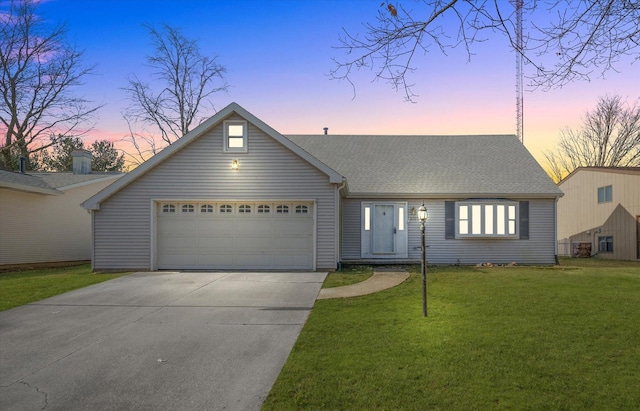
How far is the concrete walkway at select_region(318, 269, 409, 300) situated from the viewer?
9449 millimetres

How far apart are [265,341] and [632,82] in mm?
6047

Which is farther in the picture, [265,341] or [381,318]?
→ [381,318]

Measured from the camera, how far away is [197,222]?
1391 cm

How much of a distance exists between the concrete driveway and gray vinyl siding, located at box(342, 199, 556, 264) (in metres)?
6.96

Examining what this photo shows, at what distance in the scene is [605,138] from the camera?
3547cm

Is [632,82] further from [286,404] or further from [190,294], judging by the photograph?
[190,294]

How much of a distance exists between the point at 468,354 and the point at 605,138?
38627 millimetres

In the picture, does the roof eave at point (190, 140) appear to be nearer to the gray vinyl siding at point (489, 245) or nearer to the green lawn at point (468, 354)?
the gray vinyl siding at point (489, 245)

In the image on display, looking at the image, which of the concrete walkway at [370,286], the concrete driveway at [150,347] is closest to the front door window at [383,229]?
the concrete walkway at [370,286]

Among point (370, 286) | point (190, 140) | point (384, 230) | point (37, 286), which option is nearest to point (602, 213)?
point (384, 230)

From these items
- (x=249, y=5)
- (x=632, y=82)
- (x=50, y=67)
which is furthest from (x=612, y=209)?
(x=50, y=67)

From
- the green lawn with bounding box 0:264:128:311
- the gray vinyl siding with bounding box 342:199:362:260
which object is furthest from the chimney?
the gray vinyl siding with bounding box 342:199:362:260

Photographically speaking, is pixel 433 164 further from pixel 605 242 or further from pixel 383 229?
pixel 605 242

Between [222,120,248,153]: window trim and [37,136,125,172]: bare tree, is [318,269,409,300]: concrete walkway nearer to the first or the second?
[222,120,248,153]: window trim
